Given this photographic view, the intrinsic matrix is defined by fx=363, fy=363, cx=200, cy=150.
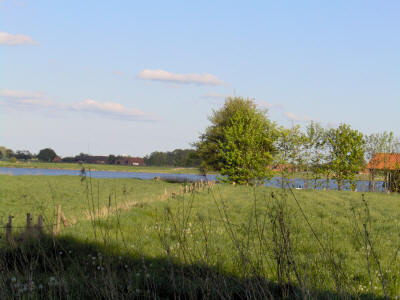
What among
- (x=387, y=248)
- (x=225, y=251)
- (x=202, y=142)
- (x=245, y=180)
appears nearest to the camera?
(x=225, y=251)

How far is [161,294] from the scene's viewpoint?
633cm

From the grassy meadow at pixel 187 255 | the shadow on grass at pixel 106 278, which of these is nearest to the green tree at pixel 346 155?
the grassy meadow at pixel 187 255

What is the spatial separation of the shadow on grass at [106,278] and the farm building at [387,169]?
4132 cm

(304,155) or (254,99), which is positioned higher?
(254,99)

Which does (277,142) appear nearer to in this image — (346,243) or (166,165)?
(346,243)

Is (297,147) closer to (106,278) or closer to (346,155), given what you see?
(346,155)

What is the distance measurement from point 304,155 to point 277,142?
3.69 metres

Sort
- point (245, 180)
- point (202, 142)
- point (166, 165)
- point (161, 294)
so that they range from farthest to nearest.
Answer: point (166, 165), point (202, 142), point (245, 180), point (161, 294)

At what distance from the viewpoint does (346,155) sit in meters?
44.4

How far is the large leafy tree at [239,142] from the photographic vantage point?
41.5 meters

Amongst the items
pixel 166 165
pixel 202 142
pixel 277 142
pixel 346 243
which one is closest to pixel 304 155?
pixel 277 142

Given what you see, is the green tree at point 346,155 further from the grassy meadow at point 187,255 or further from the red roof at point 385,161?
the grassy meadow at point 187,255

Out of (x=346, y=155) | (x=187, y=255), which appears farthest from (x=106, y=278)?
(x=346, y=155)

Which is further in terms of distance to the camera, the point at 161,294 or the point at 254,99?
the point at 254,99
